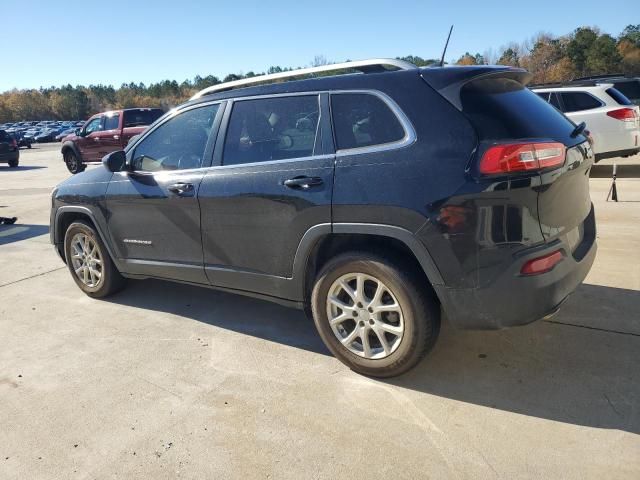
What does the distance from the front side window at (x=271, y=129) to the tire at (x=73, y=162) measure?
626 inches

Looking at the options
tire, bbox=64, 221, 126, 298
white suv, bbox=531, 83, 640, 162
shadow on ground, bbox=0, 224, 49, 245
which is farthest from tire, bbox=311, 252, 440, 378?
white suv, bbox=531, 83, 640, 162

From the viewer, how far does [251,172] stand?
3.43 m

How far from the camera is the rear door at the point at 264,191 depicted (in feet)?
10.3

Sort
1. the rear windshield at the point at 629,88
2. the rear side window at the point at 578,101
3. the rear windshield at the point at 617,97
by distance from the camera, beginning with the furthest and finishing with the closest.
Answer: the rear windshield at the point at 629,88 < the rear side window at the point at 578,101 < the rear windshield at the point at 617,97

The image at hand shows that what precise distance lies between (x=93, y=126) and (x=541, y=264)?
17.3 m

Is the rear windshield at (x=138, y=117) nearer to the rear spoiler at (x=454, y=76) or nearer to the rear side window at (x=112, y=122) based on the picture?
the rear side window at (x=112, y=122)

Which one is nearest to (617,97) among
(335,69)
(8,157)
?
(335,69)

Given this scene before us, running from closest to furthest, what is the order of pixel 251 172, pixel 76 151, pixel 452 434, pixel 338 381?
pixel 452 434 < pixel 338 381 < pixel 251 172 < pixel 76 151

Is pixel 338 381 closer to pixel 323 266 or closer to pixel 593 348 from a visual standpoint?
pixel 323 266

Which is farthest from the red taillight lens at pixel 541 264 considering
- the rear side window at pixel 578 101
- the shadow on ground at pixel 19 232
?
the rear side window at pixel 578 101

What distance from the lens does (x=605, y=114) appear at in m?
9.76

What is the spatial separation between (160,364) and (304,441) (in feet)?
4.55

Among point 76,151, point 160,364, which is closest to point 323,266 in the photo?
point 160,364

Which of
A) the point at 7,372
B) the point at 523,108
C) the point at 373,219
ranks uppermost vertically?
the point at 523,108
